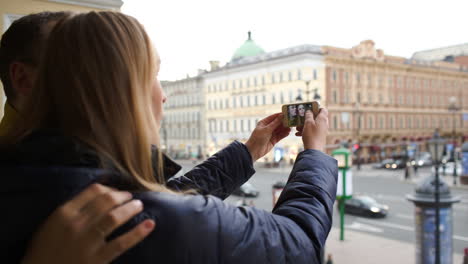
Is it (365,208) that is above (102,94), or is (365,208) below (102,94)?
below

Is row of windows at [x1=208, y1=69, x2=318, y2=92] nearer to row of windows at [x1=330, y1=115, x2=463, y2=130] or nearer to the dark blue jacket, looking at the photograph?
row of windows at [x1=330, y1=115, x2=463, y2=130]

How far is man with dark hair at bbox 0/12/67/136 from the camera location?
3.84 feet

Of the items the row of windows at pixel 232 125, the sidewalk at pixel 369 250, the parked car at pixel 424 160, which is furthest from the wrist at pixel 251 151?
the parked car at pixel 424 160

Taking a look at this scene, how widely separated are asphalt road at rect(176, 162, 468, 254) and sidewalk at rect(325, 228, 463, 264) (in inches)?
32.0

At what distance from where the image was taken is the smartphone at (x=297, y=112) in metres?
1.42

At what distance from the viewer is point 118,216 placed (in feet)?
2.63

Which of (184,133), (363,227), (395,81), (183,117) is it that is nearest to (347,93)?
(395,81)

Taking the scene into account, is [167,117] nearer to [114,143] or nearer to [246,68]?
[246,68]

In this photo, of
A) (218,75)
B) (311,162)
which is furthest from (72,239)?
(218,75)

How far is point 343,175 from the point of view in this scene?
44.1 feet

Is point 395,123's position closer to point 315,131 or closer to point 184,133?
point 184,133

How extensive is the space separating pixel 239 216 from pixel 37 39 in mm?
696

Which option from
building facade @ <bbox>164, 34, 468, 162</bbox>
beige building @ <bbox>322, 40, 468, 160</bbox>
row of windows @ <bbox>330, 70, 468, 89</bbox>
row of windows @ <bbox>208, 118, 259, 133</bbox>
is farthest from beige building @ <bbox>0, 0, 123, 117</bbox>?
row of windows @ <bbox>330, 70, 468, 89</bbox>

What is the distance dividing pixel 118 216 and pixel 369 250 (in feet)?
41.1
